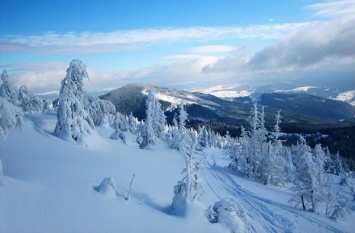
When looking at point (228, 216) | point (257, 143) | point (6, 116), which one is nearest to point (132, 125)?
point (257, 143)

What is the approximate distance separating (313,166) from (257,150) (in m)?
16.2

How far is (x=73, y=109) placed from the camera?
28.9 m

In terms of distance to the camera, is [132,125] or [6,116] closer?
[6,116]

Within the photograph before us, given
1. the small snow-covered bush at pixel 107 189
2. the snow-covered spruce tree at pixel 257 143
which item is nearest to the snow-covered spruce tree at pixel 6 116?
the small snow-covered bush at pixel 107 189

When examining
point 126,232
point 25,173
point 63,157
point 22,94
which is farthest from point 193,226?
point 22,94

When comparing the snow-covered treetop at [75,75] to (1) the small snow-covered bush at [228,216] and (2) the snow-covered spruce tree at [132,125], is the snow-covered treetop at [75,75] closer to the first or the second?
(1) the small snow-covered bush at [228,216]

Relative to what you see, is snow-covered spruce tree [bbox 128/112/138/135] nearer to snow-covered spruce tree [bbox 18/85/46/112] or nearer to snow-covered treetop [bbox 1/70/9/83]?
snow-covered spruce tree [bbox 18/85/46/112]

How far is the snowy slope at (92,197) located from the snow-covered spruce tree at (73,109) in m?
1.46

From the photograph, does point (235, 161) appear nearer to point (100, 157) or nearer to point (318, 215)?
point (318, 215)

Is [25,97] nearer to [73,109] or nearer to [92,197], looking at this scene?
[73,109]

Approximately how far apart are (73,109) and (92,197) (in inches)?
623

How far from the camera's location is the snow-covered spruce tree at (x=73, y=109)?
2752 centimetres

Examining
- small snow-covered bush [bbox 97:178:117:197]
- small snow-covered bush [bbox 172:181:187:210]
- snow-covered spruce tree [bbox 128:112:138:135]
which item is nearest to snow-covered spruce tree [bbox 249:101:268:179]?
small snow-covered bush [bbox 172:181:187:210]

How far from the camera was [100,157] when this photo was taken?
2556 centimetres
